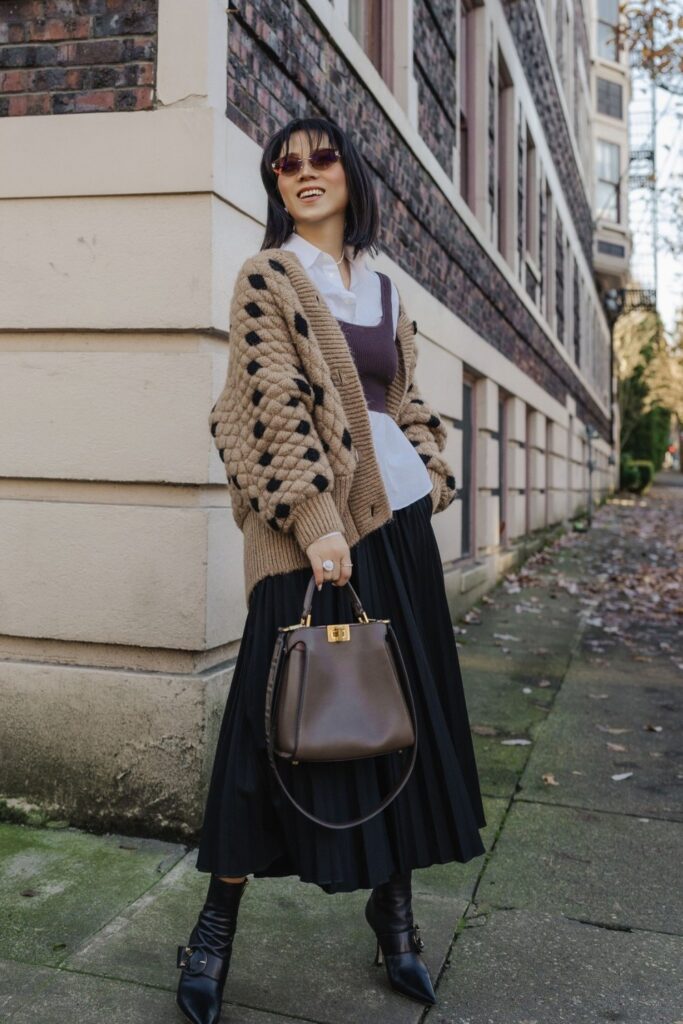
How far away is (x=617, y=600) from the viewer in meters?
10.0

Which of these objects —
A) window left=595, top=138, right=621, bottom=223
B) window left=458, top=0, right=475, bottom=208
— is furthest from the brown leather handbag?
window left=595, top=138, right=621, bottom=223

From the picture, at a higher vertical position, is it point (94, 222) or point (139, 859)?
point (94, 222)

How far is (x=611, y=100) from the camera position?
29.9 meters

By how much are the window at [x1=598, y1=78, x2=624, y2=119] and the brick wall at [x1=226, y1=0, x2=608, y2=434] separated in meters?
21.0

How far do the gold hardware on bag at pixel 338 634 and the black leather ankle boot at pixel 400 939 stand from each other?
69 centimetres

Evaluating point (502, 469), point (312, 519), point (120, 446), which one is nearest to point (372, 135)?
point (120, 446)

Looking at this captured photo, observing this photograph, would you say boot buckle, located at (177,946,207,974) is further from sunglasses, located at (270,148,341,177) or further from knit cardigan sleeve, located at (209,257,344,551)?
sunglasses, located at (270,148,341,177)

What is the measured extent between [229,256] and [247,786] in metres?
2.14

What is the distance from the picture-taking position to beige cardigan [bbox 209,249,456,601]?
2.23 m

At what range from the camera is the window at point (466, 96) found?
9.45m

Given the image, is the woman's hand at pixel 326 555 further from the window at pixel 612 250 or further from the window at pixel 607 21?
the window at pixel 607 21

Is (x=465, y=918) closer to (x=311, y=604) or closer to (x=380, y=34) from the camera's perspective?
(x=311, y=604)

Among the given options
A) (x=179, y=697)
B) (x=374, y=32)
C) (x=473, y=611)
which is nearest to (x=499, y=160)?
(x=374, y=32)

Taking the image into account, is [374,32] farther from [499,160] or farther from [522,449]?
[522,449]
